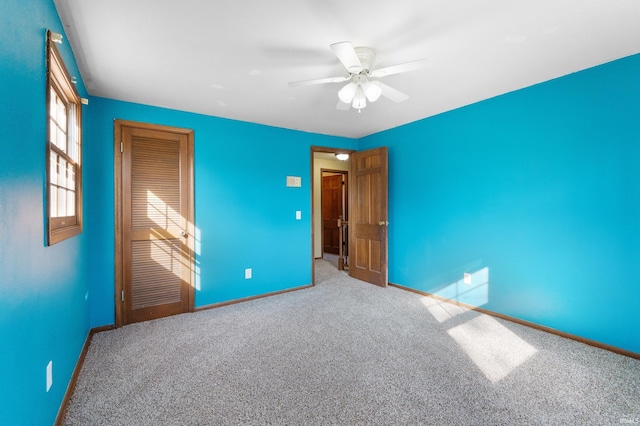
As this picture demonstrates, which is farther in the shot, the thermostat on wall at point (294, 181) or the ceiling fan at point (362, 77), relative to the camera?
the thermostat on wall at point (294, 181)

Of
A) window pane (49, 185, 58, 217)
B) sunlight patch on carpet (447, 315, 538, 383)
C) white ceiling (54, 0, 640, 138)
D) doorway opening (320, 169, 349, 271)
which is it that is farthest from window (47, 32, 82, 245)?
doorway opening (320, 169, 349, 271)

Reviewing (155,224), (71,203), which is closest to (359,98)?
(71,203)

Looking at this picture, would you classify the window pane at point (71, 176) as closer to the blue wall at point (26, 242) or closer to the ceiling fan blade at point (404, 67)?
the blue wall at point (26, 242)

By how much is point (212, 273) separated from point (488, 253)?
3.29 metres

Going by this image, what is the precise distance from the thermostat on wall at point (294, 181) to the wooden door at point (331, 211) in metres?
3.01

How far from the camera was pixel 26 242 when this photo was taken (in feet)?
3.85

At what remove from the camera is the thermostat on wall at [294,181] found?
413 centimetres

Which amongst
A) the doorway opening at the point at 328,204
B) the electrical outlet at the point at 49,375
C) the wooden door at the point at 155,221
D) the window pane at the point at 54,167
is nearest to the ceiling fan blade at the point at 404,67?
the window pane at the point at 54,167

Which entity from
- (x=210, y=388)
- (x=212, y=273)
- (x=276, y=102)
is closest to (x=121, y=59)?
(x=276, y=102)

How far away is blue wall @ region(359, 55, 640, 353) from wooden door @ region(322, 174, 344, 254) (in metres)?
3.41

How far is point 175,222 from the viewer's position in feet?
10.6

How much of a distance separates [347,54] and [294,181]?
2523 mm

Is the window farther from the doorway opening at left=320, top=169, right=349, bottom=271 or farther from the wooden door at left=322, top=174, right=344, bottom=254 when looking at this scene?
the wooden door at left=322, top=174, right=344, bottom=254

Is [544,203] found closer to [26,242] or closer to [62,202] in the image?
[26,242]
